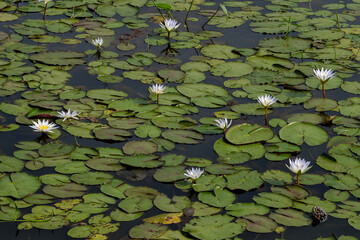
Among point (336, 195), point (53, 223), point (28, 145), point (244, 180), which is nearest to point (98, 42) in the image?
point (28, 145)

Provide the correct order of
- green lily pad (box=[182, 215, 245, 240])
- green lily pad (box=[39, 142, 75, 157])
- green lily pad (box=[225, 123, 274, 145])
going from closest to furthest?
green lily pad (box=[182, 215, 245, 240]), green lily pad (box=[39, 142, 75, 157]), green lily pad (box=[225, 123, 274, 145])

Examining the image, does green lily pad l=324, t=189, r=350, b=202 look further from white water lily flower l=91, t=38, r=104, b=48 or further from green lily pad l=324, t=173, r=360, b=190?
white water lily flower l=91, t=38, r=104, b=48

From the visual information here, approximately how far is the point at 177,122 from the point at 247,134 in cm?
61

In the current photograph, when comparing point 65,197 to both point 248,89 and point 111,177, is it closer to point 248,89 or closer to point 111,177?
point 111,177

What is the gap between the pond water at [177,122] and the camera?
3480 mm

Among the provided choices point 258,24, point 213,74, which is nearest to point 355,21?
point 258,24

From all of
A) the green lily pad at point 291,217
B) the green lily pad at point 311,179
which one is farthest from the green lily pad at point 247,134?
the green lily pad at point 291,217

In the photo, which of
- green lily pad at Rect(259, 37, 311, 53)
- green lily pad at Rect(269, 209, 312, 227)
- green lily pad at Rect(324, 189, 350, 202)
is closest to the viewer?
green lily pad at Rect(269, 209, 312, 227)

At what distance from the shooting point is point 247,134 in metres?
4.34

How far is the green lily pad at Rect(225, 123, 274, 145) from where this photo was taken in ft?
14.0

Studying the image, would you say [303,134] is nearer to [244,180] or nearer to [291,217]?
[244,180]

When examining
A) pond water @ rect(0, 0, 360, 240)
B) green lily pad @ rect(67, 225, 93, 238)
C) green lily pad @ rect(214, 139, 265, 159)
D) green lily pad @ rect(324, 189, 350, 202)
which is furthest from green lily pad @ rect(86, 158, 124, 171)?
green lily pad @ rect(324, 189, 350, 202)

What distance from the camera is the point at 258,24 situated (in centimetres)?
655

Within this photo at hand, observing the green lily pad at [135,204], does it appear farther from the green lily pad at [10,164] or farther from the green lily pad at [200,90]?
the green lily pad at [200,90]
